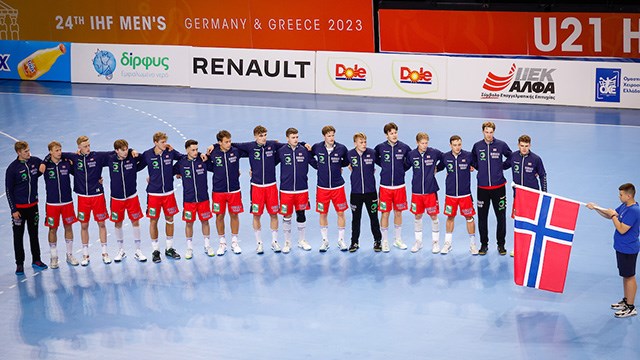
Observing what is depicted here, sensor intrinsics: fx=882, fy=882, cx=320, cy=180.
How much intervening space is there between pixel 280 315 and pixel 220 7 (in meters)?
21.8

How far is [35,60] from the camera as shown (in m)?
31.7

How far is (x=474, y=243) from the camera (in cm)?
1522

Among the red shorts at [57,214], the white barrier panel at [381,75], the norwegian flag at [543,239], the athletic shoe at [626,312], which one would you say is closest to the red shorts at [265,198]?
the red shorts at [57,214]

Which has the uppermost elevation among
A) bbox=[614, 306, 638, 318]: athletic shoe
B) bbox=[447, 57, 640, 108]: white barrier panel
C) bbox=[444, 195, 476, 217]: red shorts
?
bbox=[447, 57, 640, 108]: white barrier panel

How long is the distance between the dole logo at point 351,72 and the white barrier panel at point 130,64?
18.1 feet

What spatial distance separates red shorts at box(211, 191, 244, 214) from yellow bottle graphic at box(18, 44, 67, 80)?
709 inches

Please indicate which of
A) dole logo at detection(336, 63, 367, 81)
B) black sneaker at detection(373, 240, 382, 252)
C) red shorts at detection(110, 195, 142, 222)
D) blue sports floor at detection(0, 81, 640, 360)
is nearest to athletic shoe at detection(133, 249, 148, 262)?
blue sports floor at detection(0, 81, 640, 360)

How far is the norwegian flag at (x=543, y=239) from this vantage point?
1304 cm

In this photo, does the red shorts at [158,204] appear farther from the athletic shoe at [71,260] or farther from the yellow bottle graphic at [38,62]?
the yellow bottle graphic at [38,62]

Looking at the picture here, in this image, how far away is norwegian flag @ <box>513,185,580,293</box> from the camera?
42.8ft

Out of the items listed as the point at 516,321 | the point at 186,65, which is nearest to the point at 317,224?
the point at 516,321

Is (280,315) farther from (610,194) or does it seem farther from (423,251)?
(610,194)

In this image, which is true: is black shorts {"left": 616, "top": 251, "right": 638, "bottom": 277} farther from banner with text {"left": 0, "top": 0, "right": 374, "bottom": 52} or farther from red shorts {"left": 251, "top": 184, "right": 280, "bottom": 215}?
banner with text {"left": 0, "top": 0, "right": 374, "bottom": 52}

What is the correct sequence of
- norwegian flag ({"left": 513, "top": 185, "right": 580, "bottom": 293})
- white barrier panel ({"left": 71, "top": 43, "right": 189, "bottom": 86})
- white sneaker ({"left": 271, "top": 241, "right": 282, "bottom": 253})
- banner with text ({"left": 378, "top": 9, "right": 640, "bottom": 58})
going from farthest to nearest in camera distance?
white barrier panel ({"left": 71, "top": 43, "right": 189, "bottom": 86}) < banner with text ({"left": 378, "top": 9, "right": 640, "bottom": 58}) < white sneaker ({"left": 271, "top": 241, "right": 282, "bottom": 253}) < norwegian flag ({"left": 513, "top": 185, "right": 580, "bottom": 293})
